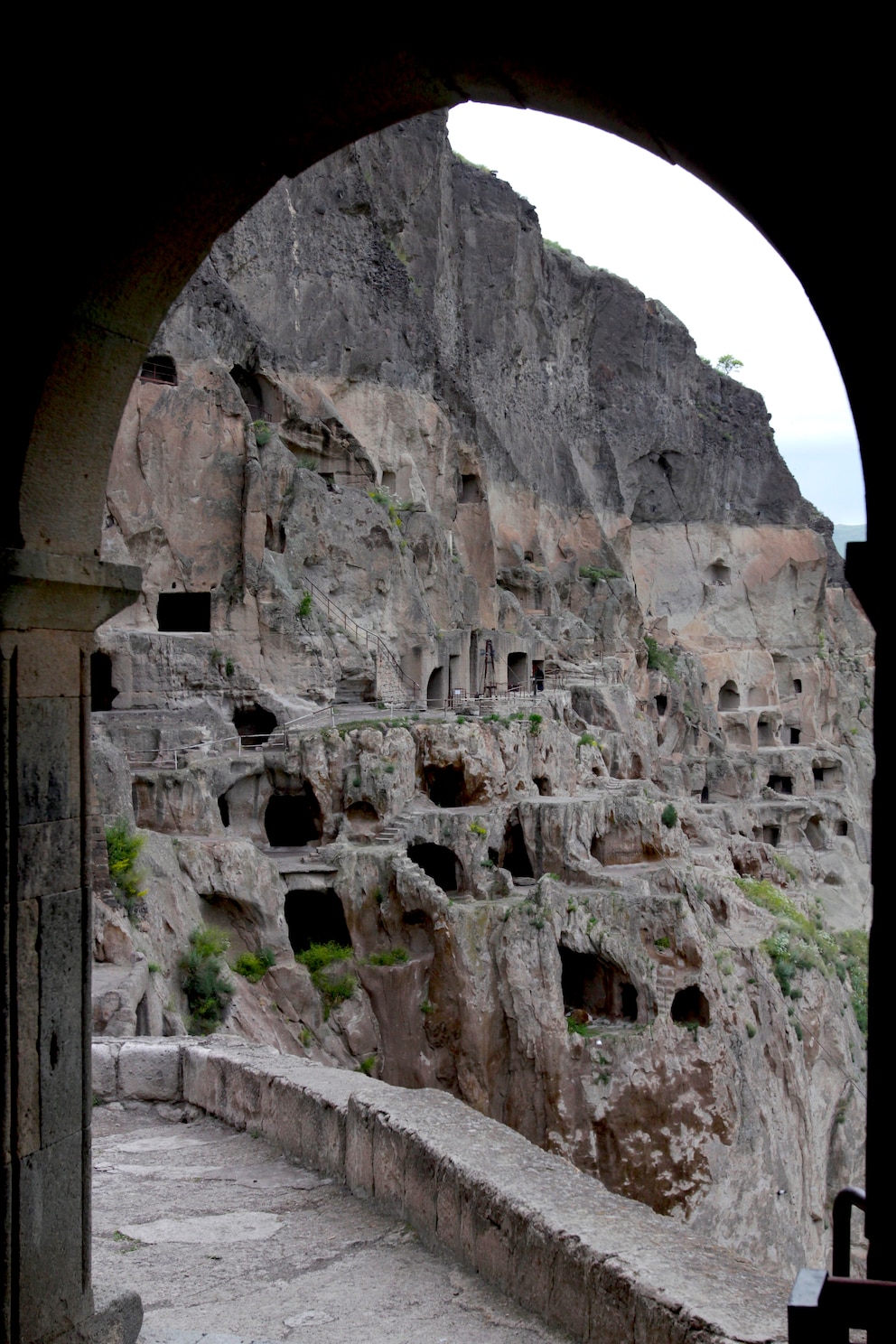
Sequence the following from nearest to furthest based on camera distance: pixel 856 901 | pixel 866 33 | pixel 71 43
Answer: pixel 866 33, pixel 71 43, pixel 856 901

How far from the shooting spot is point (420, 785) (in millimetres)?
22531

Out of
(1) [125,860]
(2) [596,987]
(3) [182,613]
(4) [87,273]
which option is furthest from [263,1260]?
(3) [182,613]

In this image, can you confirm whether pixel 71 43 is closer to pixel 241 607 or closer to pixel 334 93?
pixel 334 93

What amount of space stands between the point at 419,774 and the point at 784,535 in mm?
39014

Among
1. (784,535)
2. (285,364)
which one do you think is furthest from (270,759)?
(784,535)

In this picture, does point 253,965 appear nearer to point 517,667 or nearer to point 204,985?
point 204,985

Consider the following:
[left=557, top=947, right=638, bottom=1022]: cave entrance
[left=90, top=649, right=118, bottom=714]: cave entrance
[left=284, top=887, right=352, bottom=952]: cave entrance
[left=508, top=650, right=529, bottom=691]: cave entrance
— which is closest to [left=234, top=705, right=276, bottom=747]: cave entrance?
[left=90, top=649, right=118, bottom=714]: cave entrance

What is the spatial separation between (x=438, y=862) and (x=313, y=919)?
10.3ft

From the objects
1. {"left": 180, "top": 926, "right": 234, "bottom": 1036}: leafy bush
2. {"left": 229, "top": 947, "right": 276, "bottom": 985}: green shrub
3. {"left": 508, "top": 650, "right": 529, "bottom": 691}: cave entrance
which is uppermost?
{"left": 508, "top": 650, "right": 529, "bottom": 691}: cave entrance

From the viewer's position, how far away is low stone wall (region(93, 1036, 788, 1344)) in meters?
3.67

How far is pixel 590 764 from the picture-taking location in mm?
27469

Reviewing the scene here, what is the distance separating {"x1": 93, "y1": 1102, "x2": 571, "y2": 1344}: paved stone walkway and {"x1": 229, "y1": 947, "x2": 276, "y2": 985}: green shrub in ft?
37.3

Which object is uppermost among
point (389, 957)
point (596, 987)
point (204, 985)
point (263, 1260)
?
point (263, 1260)

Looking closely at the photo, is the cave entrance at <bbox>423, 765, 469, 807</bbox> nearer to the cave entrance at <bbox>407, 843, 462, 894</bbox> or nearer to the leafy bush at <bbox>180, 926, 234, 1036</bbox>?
the cave entrance at <bbox>407, 843, 462, 894</bbox>
